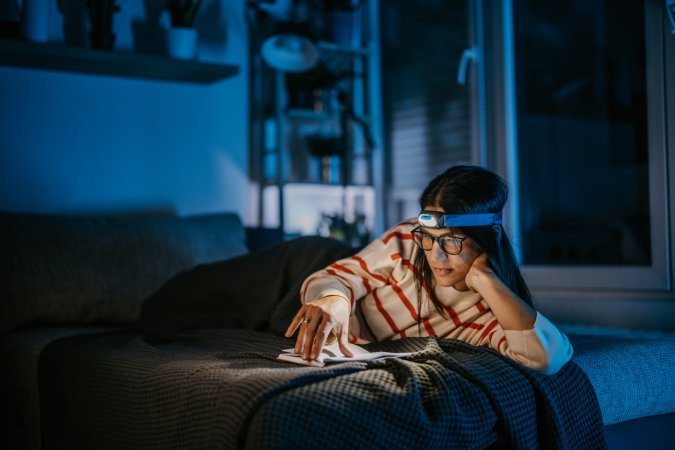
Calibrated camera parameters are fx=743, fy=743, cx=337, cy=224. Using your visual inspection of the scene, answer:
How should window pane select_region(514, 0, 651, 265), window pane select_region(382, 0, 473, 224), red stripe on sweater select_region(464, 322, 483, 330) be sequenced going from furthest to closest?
window pane select_region(382, 0, 473, 224), window pane select_region(514, 0, 651, 265), red stripe on sweater select_region(464, 322, 483, 330)

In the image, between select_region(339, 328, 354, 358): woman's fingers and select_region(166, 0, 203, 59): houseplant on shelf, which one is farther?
select_region(166, 0, 203, 59): houseplant on shelf

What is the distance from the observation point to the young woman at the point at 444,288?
58.6 inches

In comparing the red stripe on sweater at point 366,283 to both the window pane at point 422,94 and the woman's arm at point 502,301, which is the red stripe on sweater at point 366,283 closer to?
the woman's arm at point 502,301

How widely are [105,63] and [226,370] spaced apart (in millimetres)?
1949

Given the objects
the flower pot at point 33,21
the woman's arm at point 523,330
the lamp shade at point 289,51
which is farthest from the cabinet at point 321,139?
the woman's arm at point 523,330

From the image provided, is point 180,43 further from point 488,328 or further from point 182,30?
point 488,328

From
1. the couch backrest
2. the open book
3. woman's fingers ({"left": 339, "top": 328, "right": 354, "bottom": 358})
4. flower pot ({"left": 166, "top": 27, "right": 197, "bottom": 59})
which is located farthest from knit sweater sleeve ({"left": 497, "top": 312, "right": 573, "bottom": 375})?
flower pot ({"left": 166, "top": 27, "right": 197, "bottom": 59})

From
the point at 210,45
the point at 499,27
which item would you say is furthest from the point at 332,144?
the point at 499,27

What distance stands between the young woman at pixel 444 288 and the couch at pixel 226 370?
0.07 m

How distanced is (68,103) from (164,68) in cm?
41

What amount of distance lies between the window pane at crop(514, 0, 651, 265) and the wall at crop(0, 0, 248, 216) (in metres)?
1.33

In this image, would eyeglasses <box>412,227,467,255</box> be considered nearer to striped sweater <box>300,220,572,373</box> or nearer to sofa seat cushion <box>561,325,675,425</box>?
striped sweater <box>300,220,572,373</box>

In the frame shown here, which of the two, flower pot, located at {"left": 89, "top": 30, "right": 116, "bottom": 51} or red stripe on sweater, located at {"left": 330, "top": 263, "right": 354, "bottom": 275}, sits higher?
flower pot, located at {"left": 89, "top": 30, "right": 116, "bottom": 51}

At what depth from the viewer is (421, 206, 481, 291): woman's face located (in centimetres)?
157
